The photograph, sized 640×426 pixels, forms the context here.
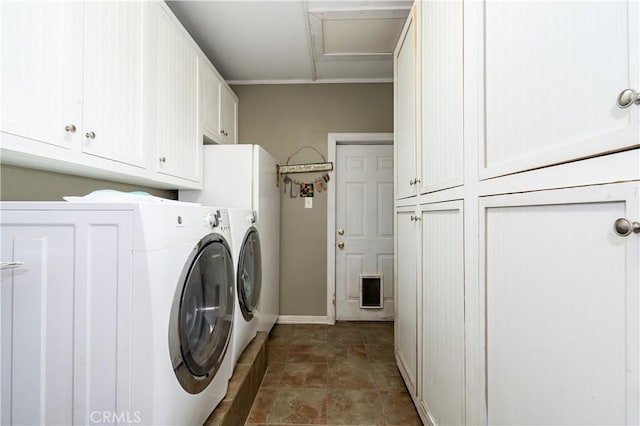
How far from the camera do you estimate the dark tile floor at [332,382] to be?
1641 millimetres

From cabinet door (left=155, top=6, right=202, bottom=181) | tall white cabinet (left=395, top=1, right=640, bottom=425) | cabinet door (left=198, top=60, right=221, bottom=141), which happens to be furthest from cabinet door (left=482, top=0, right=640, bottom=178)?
cabinet door (left=198, top=60, right=221, bottom=141)

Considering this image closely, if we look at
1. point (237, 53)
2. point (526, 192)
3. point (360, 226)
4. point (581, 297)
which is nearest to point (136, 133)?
point (237, 53)

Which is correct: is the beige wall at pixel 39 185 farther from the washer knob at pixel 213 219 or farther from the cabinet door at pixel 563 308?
the cabinet door at pixel 563 308

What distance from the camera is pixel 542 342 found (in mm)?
673

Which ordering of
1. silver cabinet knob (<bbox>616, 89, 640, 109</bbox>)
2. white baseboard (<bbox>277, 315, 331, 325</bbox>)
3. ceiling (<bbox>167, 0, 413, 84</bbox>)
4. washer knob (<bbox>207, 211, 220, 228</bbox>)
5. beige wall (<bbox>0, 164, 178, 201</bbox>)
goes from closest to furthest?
silver cabinet knob (<bbox>616, 89, 640, 109</bbox>), beige wall (<bbox>0, 164, 178, 201</bbox>), washer knob (<bbox>207, 211, 220, 228</bbox>), ceiling (<bbox>167, 0, 413, 84</bbox>), white baseboard (<bbox>277, 315, 331, 325</bbox>)

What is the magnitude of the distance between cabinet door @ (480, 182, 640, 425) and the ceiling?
190 cm

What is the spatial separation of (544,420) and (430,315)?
71 centimetres

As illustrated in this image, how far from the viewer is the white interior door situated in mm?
3156

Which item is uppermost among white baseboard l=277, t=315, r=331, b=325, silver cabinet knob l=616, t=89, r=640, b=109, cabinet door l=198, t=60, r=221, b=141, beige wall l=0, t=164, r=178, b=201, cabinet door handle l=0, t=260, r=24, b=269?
cabinet door l=198, t=60, r=221, b=141

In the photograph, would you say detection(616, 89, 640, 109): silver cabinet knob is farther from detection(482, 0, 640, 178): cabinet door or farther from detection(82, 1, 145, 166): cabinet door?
detection(82, 1, 145, 166): cabinet door

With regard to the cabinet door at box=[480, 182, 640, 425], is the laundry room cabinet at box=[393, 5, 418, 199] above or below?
above

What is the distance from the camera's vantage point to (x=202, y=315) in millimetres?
1200

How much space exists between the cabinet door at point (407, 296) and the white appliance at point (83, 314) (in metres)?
1.29

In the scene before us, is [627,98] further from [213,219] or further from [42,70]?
[42,70]
